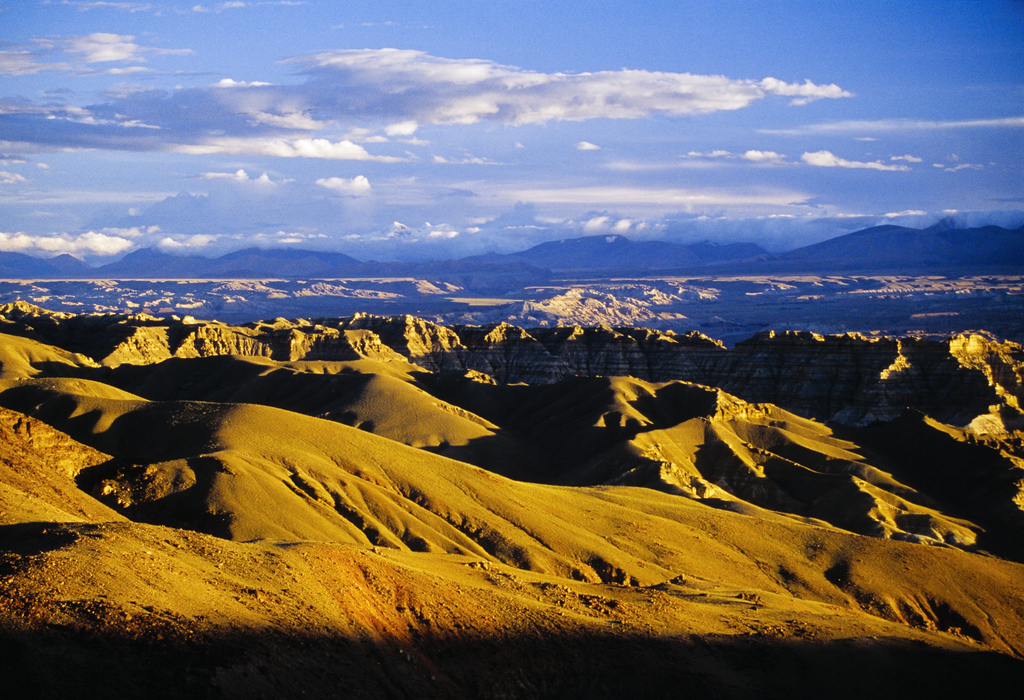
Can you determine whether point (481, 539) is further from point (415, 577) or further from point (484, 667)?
point (484, 667)

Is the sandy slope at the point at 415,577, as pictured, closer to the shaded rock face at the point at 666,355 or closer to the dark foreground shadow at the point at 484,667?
the dark foreground shadow at the point at 484,667

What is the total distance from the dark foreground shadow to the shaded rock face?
9923 centimetres

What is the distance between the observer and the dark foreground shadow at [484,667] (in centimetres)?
2156

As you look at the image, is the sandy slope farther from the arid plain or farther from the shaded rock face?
the shaded rock face

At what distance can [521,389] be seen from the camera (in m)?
122

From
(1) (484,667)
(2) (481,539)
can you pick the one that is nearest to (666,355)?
(2) (481,539)

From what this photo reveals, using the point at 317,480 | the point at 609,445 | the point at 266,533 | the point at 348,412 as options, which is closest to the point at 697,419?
the point at 609,445

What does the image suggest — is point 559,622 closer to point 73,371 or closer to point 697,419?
point 697,419

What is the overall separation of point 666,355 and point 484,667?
12434 centimetres

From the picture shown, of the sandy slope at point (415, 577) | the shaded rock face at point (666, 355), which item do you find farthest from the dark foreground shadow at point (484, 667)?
the shaded rock face at point (666, 355)

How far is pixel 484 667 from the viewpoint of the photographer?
2850 cm

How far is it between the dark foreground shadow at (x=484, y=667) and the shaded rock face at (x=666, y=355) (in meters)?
99.2

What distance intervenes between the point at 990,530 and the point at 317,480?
56.6 metres

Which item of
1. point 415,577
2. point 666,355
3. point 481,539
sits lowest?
point 481,539
